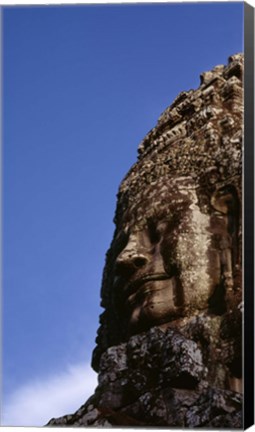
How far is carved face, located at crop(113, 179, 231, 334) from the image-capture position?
19172mm

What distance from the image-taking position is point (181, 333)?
62.3 feet

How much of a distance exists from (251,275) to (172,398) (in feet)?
5.96

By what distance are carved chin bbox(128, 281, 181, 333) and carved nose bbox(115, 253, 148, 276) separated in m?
0.33

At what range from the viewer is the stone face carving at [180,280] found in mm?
18469

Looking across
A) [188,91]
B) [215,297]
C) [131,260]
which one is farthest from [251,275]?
[188,91]

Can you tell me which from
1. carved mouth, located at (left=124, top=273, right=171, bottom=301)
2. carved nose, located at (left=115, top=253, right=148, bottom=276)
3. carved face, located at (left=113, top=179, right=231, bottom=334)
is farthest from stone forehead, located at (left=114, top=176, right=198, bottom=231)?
carved mouth, located at (left=124, top=273, right=171, bottom=301)

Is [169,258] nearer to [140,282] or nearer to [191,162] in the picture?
[140,282]

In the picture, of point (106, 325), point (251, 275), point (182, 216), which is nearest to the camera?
point (251, 275)

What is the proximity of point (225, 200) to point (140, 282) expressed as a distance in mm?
1576

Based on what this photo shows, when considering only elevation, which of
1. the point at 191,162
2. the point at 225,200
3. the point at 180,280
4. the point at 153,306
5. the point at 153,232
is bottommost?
the point at 153,306

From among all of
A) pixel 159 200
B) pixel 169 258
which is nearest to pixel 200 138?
pixel 159 200

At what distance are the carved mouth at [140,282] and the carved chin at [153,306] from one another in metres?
0.05

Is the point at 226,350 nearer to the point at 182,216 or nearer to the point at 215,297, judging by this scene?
the point at 215,297

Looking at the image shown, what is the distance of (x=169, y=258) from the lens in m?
19.5
